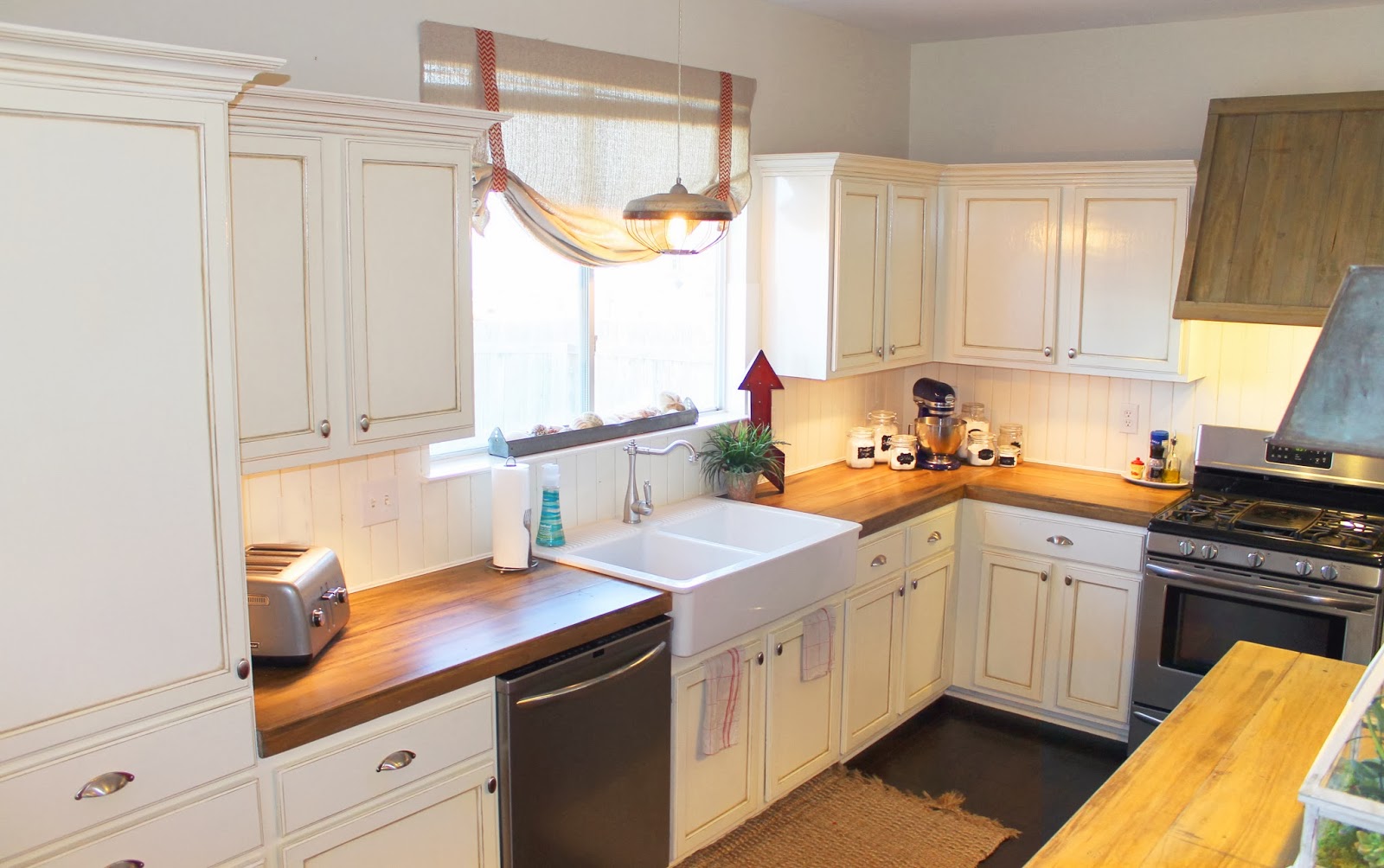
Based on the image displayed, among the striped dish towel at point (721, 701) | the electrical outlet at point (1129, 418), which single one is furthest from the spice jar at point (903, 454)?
the striped dish towel at point (721, 701)

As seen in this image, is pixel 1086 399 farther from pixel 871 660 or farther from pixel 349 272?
pixel 349 272

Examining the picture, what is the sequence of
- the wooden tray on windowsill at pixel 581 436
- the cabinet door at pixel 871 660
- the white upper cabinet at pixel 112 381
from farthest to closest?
the cabinet door at pixel 871 660 < the wooden tray on windowsill at pixel 581 436 < the white upper cabinet at pixel 112 381

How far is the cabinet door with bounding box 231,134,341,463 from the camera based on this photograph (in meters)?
2.31

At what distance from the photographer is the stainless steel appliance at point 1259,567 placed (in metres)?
3.50

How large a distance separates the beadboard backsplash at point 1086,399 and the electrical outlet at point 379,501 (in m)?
1.69

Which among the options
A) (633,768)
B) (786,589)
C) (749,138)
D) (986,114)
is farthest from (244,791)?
(986,114)

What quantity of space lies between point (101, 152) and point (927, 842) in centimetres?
288

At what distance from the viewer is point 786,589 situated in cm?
332

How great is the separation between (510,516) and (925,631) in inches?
72.5

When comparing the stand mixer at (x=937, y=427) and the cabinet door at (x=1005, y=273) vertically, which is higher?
the cabinet door at (x=1005, y=273)

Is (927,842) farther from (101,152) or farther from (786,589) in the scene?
(101,152)

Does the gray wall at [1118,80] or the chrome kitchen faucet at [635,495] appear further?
the gray wall at [1118,80]

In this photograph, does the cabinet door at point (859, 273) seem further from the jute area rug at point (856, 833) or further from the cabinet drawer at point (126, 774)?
the cabinet drawer at point (126, 774)

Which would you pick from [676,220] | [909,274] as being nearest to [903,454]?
[909,274]
